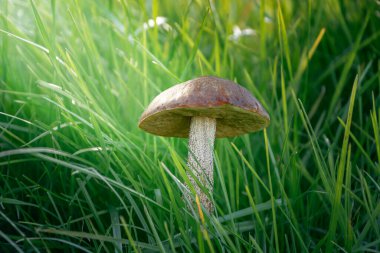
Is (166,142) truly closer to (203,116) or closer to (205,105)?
(203,116)

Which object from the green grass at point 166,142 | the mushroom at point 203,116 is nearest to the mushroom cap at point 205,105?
the mushroom at point 203,116

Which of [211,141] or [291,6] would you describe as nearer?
[211,141]

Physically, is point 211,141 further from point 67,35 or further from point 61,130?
point 67,35

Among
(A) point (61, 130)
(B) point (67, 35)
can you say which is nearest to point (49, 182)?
(A) point (61, 130)

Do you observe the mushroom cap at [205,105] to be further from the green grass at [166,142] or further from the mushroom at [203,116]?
the green grass at [166,142]

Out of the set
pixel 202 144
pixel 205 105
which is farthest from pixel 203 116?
pixel 205 105

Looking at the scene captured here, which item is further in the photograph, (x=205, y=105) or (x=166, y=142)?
(x=166, y=142)

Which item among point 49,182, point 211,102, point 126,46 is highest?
point 126,46
